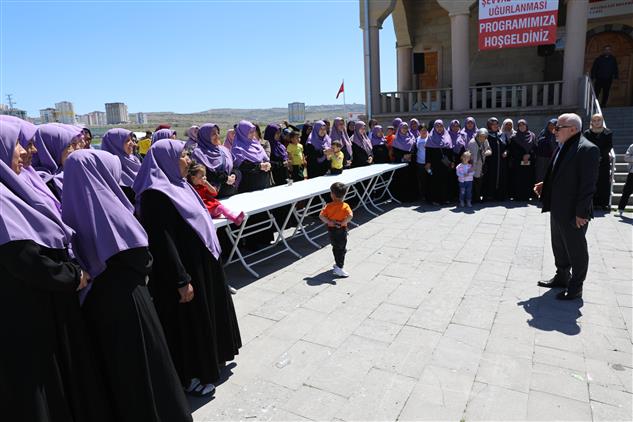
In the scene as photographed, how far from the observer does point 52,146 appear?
3457 mm

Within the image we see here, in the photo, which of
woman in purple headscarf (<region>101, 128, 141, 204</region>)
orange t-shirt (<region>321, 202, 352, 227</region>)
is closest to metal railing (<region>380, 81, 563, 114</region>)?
orange t-shirt (<region>321, 202, 352, 227</region>)

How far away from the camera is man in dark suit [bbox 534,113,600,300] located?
382 centimetres

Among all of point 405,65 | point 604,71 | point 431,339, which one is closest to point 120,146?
point 431,339

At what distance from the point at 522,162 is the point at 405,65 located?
9057 millimetres

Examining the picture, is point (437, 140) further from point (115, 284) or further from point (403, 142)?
point (115, 284)

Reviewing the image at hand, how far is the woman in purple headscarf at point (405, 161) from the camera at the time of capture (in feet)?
28.9

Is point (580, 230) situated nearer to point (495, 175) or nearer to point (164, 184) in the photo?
point (164, 184)

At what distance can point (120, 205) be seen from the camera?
6.68 ft

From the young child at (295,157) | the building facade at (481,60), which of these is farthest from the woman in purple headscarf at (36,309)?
the building facade at (481,60)

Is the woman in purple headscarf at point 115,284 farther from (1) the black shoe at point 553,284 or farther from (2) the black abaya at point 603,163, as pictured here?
(2) the black abaya at point 603,163

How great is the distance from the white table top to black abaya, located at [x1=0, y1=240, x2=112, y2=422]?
218 centimetres

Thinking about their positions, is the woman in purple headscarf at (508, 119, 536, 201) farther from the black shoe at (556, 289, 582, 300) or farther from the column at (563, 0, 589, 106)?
the black shoe at (556, 289, 582, 300)

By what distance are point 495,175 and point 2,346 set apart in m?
8.37

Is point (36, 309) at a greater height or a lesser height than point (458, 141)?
lesser
